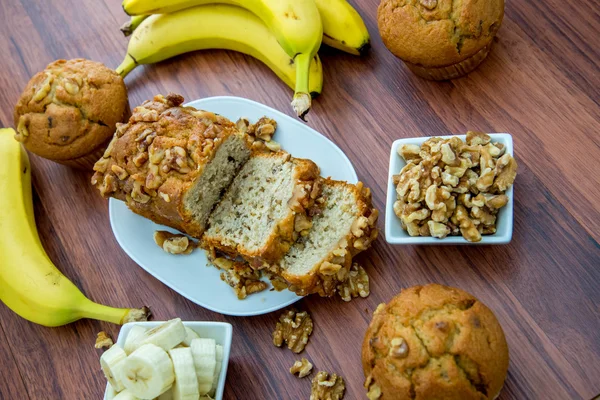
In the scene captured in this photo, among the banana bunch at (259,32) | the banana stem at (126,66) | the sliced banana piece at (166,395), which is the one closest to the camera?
the sliced banana piece at (166,395)

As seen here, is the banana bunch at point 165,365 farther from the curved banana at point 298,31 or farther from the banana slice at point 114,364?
the curved banana at point 298,31

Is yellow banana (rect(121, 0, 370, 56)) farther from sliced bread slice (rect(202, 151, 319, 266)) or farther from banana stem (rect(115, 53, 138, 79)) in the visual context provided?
banana stem (rect(115, 53, 138, 79))

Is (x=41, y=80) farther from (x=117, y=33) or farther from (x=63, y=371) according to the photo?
(x=63, y=371)

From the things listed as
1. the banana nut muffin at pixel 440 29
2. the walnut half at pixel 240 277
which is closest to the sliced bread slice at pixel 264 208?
the walnut half at pixel 240 277

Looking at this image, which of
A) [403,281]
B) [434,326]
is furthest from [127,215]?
[434,326]

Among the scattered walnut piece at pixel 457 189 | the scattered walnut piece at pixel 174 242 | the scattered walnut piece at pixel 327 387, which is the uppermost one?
the scattered walnut piece at pixel 457 189

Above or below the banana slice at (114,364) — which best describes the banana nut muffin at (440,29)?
above
